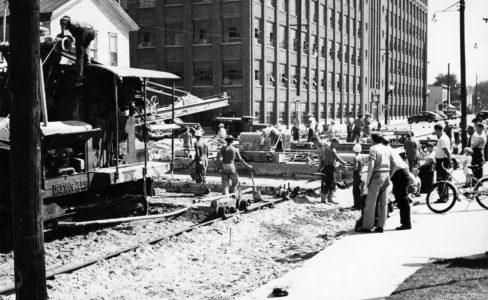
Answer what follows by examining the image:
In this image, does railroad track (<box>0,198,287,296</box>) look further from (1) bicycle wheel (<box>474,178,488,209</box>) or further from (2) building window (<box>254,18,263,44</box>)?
(2) building window (<box>254,18,263,44</box>)

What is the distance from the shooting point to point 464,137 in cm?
2777

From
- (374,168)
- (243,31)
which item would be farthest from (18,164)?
(243,31)

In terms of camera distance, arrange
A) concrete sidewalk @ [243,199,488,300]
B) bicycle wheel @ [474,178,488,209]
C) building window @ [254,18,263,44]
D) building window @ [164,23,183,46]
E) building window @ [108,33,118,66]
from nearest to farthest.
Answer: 1. concrete sidewalk @ [243,199,488,300]
2. bicycle wheel @ [474,178,488,209]
3. building window @ [108,33,118,66]
4. building window @ [254,18,263,44]
5. building window @ [164,23,183,46]

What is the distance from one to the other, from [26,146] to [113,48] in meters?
37.0

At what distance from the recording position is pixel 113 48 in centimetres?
4094

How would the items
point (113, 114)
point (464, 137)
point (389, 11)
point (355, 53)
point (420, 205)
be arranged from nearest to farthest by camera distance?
point (113, 114), point (420, 205), point (464, 137), point (355, 53), point (389, 11)

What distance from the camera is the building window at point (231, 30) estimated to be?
1978 inches

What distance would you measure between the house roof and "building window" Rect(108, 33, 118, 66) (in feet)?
3.66

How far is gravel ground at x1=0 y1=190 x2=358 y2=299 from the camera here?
8.75 metres

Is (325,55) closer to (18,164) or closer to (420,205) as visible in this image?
(420,205)

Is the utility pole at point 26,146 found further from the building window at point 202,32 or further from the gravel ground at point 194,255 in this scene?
the building window at point 202,32

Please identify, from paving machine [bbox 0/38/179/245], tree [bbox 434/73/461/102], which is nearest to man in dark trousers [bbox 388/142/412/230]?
paving machine [bbox 0/38/179/245]

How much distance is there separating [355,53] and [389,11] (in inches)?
844

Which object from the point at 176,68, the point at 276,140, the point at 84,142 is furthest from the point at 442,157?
the point at 176,68
